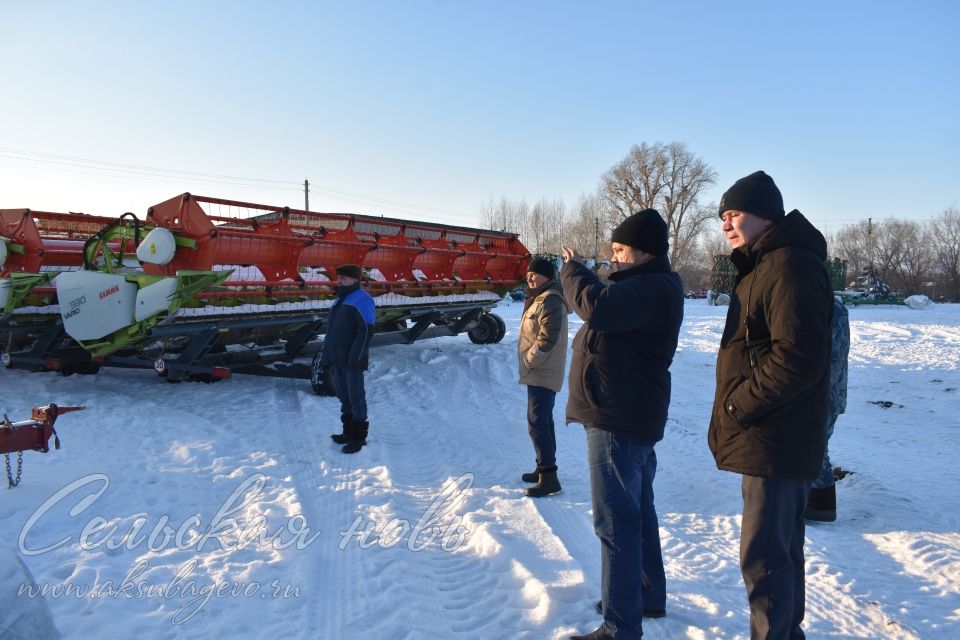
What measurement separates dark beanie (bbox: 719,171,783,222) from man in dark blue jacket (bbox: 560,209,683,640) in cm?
36

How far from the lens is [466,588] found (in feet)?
10.2

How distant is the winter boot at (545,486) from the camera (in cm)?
426

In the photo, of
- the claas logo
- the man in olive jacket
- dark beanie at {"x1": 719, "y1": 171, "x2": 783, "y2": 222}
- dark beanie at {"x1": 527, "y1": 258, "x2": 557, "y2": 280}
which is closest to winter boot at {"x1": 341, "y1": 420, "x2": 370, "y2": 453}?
the man in olive jacket

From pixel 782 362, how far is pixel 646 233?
844 millimetres

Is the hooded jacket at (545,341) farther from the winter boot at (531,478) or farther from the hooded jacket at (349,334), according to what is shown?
the hooded jacket at (349,334)

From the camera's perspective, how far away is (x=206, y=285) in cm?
611

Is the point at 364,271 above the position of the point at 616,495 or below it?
above

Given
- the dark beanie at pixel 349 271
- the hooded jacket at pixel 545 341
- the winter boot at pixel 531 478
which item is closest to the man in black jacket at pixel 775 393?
the hooded jacket at pixel 545 341

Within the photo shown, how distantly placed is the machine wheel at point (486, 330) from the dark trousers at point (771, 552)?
9216 mm

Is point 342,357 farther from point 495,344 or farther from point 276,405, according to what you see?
point 495,344

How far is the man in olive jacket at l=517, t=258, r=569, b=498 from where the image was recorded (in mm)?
4293

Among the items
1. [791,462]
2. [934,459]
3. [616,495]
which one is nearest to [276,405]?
[616,495]

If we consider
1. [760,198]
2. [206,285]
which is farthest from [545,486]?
[206,285]

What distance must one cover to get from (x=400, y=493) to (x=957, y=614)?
331cm
